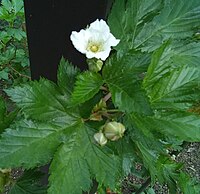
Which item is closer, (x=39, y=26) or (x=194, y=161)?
(x=39, y=26)

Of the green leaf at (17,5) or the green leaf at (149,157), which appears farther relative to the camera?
the green leaf at (17,5)

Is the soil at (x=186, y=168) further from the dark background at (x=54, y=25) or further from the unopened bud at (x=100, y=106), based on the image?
the unopened bud at (x=100, y=106)

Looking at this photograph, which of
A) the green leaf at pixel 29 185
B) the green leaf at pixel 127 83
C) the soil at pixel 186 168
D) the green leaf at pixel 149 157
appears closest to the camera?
the green leaf at pixel 127 83

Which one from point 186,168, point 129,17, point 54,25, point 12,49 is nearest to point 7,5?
point 12,49

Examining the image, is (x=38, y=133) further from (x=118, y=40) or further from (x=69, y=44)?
(x=69, y=44)

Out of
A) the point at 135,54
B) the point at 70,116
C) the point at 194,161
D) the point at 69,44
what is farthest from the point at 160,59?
the point at 194,161

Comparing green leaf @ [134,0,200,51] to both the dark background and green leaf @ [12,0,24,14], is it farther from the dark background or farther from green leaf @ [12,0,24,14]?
green leaf @ [12,0,24,14]

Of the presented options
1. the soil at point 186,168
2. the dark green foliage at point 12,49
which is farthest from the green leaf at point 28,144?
the soil at point 186,168

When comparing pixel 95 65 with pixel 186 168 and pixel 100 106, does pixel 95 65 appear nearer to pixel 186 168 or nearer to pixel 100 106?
pixel 100 106

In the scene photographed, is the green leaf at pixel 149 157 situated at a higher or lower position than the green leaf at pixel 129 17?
lower
